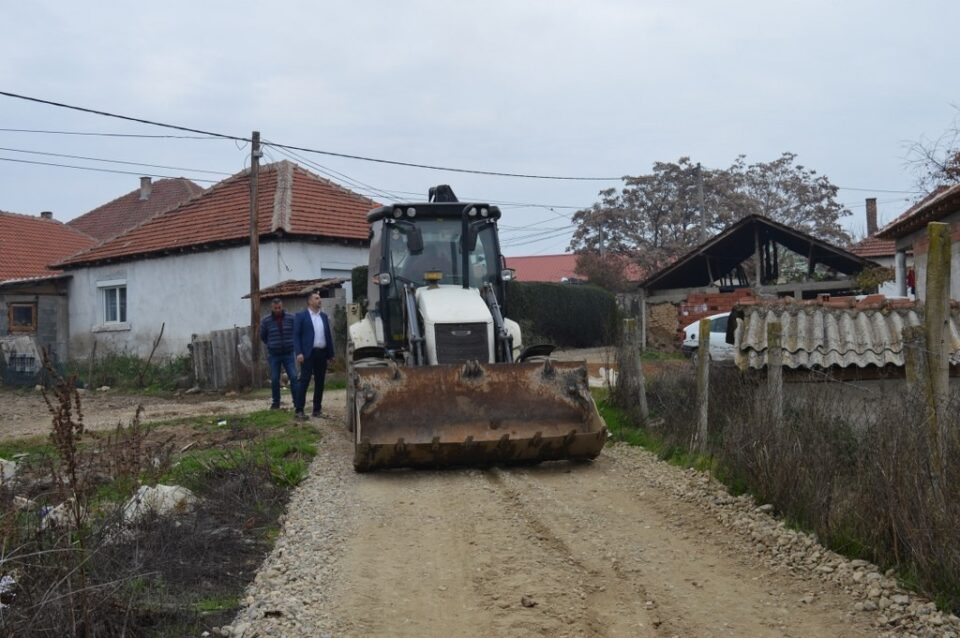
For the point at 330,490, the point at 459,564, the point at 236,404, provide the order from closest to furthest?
the point at 459,564 → the point at 330,490 → the point at 236,404

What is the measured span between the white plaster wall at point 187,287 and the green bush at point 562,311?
477 centimetres

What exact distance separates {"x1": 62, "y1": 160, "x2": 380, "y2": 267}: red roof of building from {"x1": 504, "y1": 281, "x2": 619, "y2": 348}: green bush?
4804 mm

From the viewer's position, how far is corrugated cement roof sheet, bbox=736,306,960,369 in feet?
33.3

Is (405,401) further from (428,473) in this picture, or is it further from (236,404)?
(236,404)

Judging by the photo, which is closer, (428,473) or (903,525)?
(903,525)

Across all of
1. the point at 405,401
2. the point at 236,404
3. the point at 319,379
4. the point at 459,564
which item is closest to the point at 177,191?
the point at 236,404

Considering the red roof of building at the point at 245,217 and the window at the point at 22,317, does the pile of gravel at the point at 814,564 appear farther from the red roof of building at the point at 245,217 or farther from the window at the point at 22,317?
the window at the point at 22,317

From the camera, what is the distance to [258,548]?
700 centimetres

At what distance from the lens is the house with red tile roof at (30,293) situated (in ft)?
80.7

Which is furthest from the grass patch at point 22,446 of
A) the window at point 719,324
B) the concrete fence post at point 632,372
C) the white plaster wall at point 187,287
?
the window at point 719,324

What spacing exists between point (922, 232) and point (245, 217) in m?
17.3

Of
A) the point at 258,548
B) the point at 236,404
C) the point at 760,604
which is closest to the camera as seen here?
the point at 760,604

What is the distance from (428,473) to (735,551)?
11.9 ft

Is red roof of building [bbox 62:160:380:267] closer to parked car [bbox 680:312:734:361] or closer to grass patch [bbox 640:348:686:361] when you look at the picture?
grass patch [bbox 640:348:686:361]
